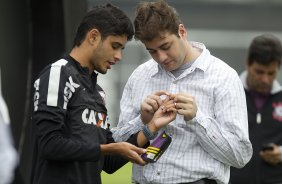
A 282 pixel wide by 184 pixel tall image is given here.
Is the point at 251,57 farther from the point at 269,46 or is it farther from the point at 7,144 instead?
the point at 7,144

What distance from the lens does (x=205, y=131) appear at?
13.6 feet

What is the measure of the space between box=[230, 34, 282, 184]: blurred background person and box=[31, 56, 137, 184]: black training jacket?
144 cm

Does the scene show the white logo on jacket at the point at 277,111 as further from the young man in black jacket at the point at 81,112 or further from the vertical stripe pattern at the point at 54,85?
the vertical stripe pattern at the point at 54,85

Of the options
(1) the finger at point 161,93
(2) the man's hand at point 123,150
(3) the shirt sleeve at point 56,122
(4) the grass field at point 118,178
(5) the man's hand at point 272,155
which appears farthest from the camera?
(4) the grass field at point 118,178

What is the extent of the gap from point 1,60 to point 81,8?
638mm

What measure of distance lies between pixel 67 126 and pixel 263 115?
5.75 feet

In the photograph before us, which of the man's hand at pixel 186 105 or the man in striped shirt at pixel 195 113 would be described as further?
the man in striped shirt at pixel 195 113

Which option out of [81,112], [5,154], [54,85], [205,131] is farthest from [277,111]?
[5,154]

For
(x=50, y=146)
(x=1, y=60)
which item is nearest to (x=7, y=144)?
(x=50, y=146)

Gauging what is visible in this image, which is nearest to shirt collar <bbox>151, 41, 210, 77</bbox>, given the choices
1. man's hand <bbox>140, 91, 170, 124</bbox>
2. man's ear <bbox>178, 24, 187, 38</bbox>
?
man's ear <bbox>178, 24, 187, 38</bbox>

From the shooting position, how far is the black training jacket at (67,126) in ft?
12.9

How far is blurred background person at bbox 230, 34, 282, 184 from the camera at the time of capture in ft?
17.4

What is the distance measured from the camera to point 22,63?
19.2 feet

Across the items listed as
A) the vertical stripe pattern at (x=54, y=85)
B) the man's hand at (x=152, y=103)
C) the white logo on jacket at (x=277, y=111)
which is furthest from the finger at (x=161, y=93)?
the white logo on jacket at (x=277, y=111)
